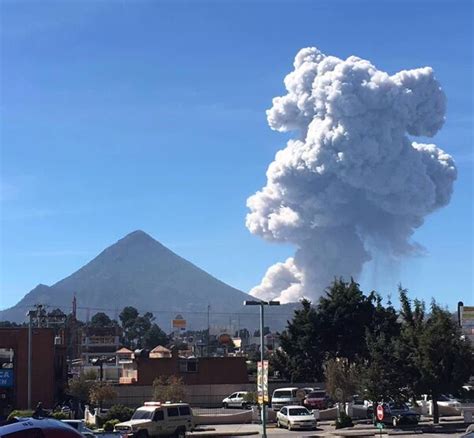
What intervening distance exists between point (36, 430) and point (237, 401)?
51.8 m

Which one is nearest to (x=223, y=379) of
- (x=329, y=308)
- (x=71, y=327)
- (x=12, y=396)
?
(x=329, y=308)

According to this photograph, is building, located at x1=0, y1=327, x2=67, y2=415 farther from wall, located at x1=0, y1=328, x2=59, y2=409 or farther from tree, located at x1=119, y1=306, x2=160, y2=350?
tree, located at x1=119, y1=306, x2=160, y2=350

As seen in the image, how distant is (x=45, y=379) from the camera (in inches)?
2372

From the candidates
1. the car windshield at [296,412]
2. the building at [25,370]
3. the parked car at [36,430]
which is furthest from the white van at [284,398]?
the parked car at [36,430]

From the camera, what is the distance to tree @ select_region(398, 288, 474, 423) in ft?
140

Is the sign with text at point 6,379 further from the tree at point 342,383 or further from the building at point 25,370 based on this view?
the tree at point 342,383

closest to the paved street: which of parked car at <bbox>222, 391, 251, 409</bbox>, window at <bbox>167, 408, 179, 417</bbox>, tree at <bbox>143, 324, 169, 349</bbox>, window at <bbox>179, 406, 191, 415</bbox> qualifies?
window at <bbox>179, 406, 191, 415</bbox>

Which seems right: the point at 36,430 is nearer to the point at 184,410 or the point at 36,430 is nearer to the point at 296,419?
the point at 184,410

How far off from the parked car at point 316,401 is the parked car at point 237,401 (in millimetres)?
5322

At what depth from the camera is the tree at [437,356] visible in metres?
42.6

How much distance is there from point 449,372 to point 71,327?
112 meters

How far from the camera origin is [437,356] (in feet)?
140

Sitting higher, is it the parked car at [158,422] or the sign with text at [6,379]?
the sign with text at [6,379]

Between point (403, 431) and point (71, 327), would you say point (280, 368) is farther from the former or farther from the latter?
point (71, 327)
